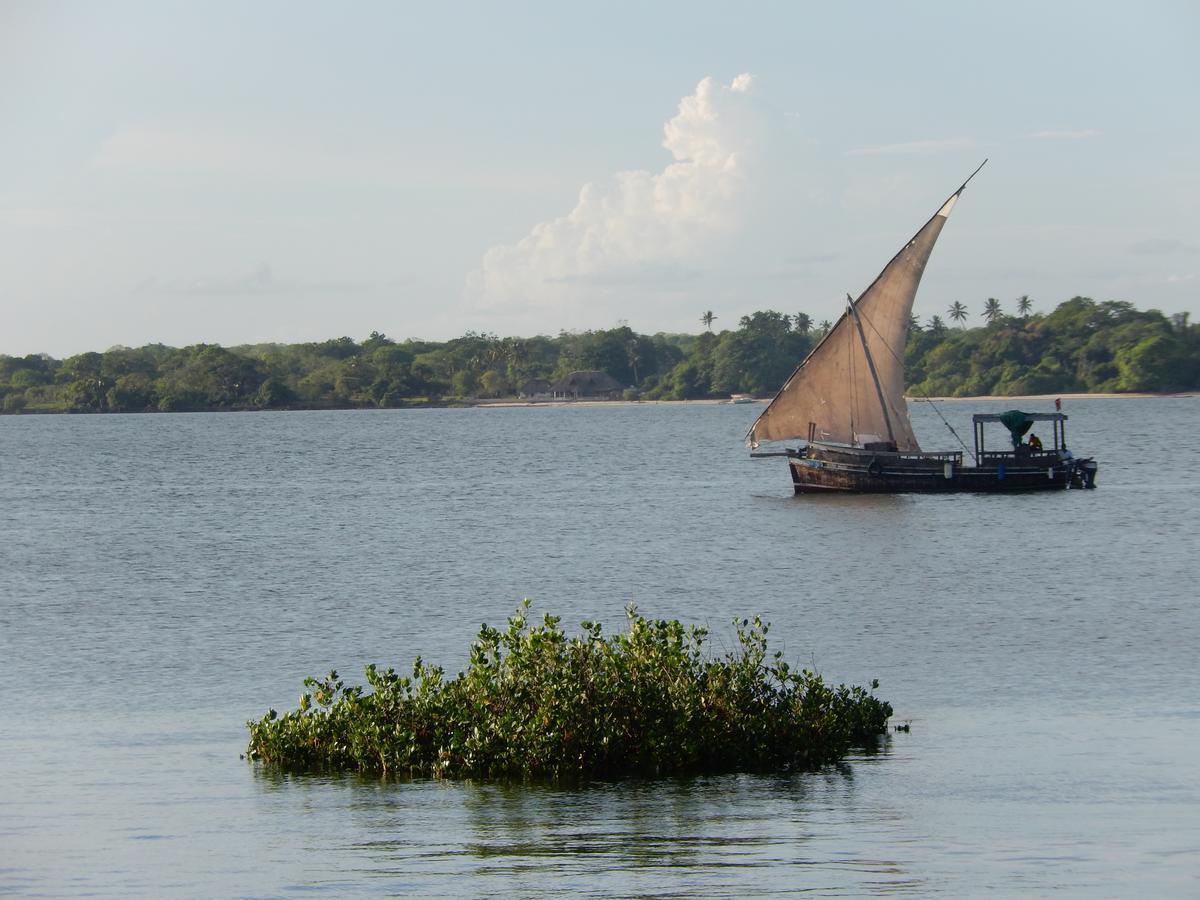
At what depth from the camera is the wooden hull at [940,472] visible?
6819 cm

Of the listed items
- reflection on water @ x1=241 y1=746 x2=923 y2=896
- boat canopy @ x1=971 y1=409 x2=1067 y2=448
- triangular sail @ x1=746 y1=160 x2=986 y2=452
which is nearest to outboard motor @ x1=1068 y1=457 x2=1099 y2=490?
boat canopy @ x1=971 y1=409 x2=1067 y2=448

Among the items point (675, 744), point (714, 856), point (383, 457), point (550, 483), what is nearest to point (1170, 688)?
point (675, 744)

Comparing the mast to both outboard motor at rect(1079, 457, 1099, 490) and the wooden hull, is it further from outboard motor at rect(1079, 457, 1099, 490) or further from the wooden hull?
outboard motor at rect(1079, 457, 1099, 490)

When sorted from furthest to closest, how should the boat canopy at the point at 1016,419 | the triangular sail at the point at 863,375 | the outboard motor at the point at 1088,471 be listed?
1. the outboard motor at the point at 1088,471
2. the boat canopy at the point at 1016,419
3. the triangular sail at the point at 863,375

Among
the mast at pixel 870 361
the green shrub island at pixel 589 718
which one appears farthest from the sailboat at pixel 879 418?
the green shrub island at pixel 589 718

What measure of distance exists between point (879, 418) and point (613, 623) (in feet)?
123

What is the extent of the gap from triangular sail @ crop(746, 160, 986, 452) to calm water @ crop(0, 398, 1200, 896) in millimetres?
3441

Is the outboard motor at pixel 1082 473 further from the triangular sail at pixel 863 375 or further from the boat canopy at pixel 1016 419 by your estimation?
the triangular sail at pixel 863 375

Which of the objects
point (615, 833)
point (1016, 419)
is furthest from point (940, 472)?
point (615, 833)

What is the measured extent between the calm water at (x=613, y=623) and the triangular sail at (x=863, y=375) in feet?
11.3

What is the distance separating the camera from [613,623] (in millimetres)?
34594

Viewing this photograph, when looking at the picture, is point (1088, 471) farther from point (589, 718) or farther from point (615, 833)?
point (615, 833)

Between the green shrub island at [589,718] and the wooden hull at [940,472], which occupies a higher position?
the wooden hull at [940,472]

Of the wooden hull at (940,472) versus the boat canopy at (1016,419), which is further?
the wooden hull at (940,472)
